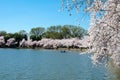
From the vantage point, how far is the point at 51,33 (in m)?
136

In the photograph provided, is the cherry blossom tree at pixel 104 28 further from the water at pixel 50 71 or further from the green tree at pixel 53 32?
the green tree at pixel 53 32

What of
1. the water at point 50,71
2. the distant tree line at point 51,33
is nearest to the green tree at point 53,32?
the distant tree line at point 51,33

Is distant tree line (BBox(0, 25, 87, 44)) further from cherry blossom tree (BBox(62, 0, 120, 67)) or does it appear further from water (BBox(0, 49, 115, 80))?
cherry blossom tree (BBox(62, 0, 120, 67))

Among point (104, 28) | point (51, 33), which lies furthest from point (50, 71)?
point (51, 33)

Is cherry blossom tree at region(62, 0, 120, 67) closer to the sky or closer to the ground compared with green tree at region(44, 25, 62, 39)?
closer to the ground

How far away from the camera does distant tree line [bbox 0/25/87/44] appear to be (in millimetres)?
125938

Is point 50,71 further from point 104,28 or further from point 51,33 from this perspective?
point 51,33

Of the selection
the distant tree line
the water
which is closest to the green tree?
the distant tree line

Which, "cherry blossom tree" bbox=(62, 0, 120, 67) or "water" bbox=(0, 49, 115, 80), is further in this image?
"water" bbox=(0, 49, 115, 80)

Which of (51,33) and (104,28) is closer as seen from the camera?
(104,28)

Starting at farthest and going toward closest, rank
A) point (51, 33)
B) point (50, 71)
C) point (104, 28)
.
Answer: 1. point (51, 33)
2. point (50, 71)
3. point (104, 28)

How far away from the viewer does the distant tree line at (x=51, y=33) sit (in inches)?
4958

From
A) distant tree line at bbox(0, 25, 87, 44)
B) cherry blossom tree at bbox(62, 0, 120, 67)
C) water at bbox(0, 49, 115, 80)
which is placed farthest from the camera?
distant tree line at bbox(0, 25, 87, 44)

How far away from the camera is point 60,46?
124 m
